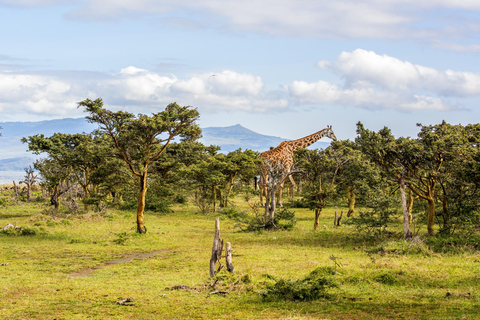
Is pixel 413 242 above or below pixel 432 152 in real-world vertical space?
below

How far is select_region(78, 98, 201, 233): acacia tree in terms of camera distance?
2555cm

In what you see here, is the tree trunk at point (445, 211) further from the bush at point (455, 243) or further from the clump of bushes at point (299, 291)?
→ the clump of bushes at point (299, 291)

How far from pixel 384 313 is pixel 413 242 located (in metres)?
8.82

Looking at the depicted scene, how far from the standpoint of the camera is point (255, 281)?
14.8 metres

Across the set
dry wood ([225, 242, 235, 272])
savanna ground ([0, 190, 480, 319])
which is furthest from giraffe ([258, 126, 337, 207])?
dry wood ([225, 242, 235, 272])

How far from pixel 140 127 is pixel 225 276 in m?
13.5

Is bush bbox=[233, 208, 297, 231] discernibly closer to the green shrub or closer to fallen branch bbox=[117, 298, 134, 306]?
the green shrub

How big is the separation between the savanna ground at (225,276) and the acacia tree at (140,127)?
444 cm

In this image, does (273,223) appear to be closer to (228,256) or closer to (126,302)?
(228,256)

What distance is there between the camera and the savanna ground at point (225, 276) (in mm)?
12047

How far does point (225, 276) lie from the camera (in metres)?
14.8

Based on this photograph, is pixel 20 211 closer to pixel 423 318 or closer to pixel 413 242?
pixel 413 242

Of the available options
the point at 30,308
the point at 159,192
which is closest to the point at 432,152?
the point at 30,308

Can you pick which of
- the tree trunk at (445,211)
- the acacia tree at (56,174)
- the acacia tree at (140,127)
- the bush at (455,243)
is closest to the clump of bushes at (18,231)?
the acacia tree at (140,127)
